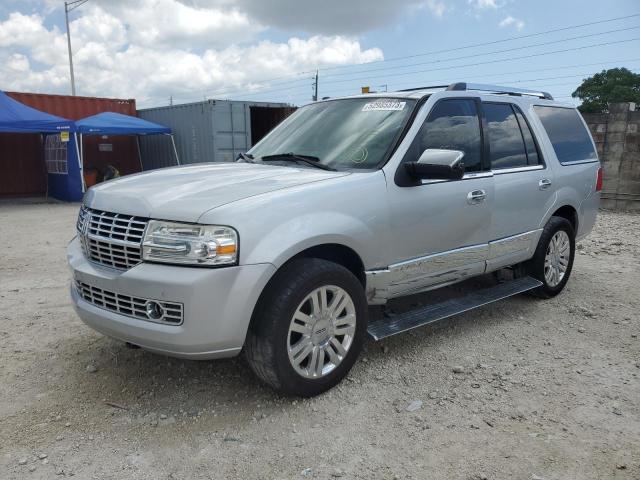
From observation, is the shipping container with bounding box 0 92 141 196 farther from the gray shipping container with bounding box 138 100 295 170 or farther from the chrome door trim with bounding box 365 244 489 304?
the chrome door trim with bounding box 365 244 489 304

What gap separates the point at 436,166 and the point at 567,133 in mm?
2575

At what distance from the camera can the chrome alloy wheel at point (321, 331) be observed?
301 cm

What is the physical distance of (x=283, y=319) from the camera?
2.86 metres

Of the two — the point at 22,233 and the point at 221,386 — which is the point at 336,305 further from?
the point at 22,233

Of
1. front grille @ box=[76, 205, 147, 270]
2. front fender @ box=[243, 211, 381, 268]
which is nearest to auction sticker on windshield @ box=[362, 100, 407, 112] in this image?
front fender @ box=[243, 211, 381, 268]

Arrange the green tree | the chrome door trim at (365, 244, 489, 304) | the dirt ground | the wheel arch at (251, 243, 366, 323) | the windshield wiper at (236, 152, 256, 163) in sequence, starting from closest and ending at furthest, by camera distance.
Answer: the dirt ground, the wheel arch at (251, 243, 366, 323), the chrome door trim at (365, 244, 489, 304), the windshield wiper at (236, 152, 256, 163), the green tree

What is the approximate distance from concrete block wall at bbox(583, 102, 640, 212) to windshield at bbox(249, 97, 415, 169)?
9.50 metres

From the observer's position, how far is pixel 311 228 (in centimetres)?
295

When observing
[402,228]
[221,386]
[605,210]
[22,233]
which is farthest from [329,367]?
[605,210]

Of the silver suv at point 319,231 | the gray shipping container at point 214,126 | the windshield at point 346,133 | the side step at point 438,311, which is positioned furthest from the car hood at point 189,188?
the gray shipping container at point 214,126

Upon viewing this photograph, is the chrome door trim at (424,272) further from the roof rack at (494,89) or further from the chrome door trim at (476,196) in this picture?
the roof rack at (494,89)

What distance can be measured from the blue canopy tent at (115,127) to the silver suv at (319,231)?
39.7 feet

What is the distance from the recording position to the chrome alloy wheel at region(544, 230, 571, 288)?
5.02 m

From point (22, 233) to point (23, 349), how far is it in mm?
6577
